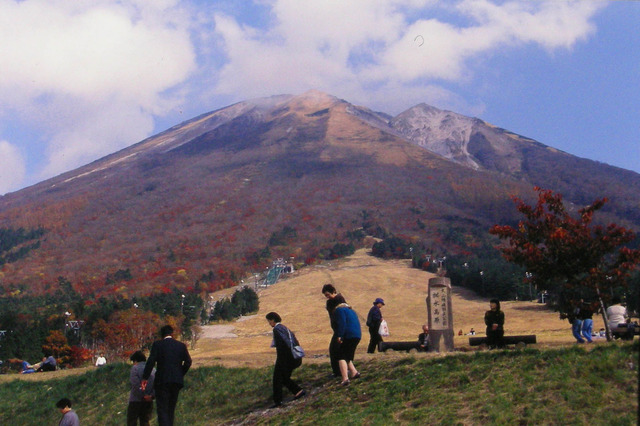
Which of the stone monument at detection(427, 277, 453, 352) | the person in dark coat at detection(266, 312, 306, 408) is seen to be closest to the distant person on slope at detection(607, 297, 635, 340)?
the stone monument at detection(427, 277, 453, 352)

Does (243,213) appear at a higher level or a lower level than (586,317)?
higher

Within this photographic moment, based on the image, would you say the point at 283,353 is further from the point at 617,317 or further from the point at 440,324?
the point at 617,317

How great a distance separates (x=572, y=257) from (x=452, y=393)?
5.21 meters

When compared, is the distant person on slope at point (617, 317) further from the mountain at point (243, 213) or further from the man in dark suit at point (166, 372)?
the mountain at point (243, 213)

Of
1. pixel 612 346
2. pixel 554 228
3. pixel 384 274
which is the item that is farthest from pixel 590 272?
pixel 384 274

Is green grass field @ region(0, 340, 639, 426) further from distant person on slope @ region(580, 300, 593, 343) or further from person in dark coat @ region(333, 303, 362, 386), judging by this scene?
distant person on slope @ region(580, 300, 593, 343)

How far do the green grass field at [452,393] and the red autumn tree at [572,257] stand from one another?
347 centimetres

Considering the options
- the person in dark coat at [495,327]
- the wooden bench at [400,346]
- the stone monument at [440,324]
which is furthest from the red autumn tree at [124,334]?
the person in dark coat at [495,327]

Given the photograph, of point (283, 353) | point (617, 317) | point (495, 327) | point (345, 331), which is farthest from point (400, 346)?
point (283, 353)

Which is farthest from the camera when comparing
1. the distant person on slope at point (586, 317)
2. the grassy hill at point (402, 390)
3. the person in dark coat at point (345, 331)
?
the distant person on slope at point (586, 317)

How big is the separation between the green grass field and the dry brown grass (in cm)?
1938

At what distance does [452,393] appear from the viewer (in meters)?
9.48

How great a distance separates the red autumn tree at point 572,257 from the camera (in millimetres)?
12992

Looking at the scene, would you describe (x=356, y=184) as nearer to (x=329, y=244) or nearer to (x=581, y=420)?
(x=329, y=244)
